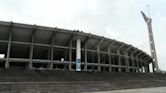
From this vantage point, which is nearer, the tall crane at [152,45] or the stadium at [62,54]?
the stadium at [62,54]

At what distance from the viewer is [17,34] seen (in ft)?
106

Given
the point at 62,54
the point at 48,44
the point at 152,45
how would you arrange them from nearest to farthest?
the point at 48,44
the point at 62,54
the point at 152,45

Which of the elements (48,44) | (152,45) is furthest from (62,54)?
(152,45)

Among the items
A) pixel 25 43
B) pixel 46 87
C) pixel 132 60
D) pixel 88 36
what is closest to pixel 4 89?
pixel 46 87

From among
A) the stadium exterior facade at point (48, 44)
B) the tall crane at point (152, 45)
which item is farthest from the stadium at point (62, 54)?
the tall crane at point (152, 45)

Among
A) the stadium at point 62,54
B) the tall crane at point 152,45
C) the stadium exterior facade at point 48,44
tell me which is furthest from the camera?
the tall crane at point 152,45

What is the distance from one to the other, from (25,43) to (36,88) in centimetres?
2033

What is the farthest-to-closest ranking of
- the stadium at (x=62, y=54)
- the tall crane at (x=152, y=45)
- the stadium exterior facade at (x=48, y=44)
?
the tall crane at (x=152, y=45), the stadium exterior facade at (x=48, y=44), the stadium at (x=62, y=54)

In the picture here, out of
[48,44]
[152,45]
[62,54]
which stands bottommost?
[62,54]

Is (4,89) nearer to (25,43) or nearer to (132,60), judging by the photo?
(25,43)

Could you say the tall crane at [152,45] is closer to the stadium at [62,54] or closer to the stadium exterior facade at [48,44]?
the stadium at [62,54]

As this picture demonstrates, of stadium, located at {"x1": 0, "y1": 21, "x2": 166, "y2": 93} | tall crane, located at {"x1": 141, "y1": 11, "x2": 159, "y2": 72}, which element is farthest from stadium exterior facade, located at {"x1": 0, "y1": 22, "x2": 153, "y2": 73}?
tall crane, located at {"x1": 141, "y1": 11, "x2": 159, "y2": 72}

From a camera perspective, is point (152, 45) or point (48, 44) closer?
point (48, 44)

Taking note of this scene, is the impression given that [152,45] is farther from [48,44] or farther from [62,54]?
[48,44]
